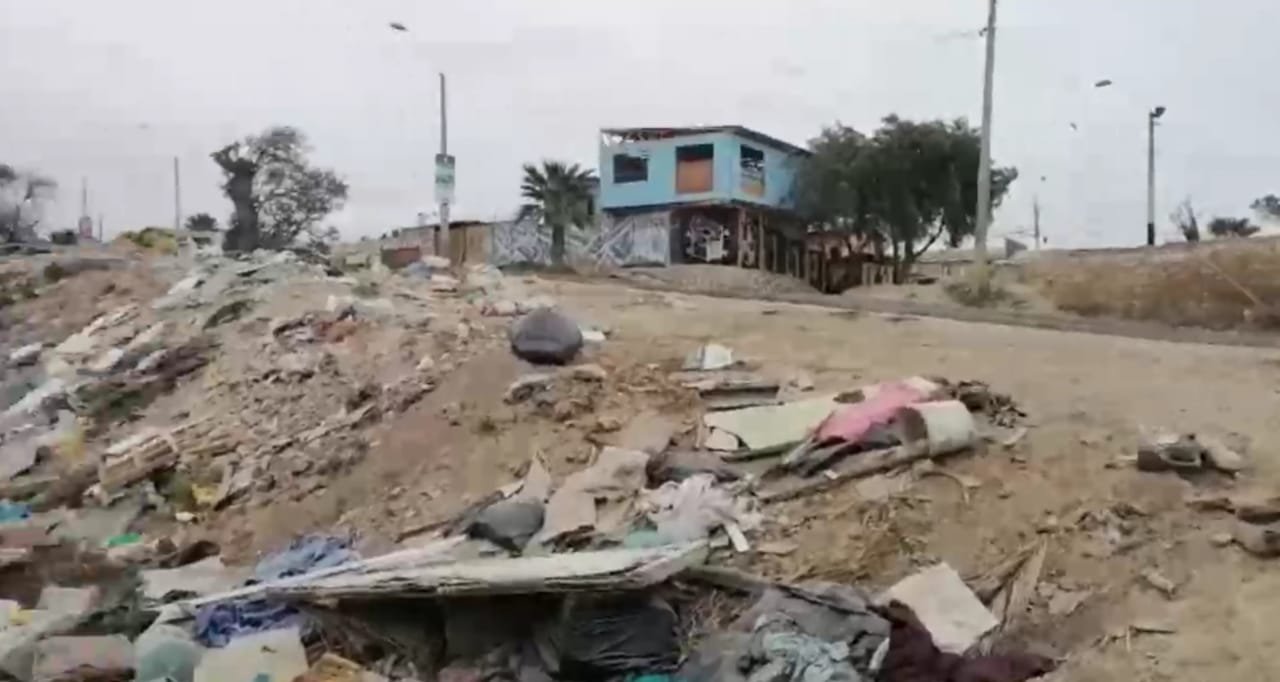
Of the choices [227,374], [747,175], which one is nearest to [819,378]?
[227,374]

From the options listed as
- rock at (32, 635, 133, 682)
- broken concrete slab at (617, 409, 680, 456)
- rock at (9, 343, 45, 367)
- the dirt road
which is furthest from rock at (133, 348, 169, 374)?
rock at (32, 635, 133, 682)

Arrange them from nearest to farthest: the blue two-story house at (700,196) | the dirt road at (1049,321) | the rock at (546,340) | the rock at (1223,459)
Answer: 1. the rock at (1223,459)
2. the rock at (546,340)
3. the dirt road at (1049,321)
4. the blue two-story house at (700,196)

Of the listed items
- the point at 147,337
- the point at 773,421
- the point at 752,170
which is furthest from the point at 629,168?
the point at 773,421

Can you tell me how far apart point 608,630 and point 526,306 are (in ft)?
18.5

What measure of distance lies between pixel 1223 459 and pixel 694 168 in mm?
25005

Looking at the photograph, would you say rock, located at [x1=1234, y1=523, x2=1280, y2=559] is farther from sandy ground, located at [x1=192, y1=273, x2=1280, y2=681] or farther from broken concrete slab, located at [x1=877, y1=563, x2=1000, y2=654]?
broken concrete slab, located at [x1=877, y1=563, x2=1000, y2=654]

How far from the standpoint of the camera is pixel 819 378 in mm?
7328

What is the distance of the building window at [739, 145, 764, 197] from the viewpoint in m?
29.7

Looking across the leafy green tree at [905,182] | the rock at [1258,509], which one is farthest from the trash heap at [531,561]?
the leafy green tree at [905,182]

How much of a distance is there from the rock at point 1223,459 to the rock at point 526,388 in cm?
369

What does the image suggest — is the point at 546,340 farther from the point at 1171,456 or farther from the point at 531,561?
the point at 1171,456

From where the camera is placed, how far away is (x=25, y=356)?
40.6 ft

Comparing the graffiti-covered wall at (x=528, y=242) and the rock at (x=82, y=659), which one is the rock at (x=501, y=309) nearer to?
the rock at (x=82, y=659)

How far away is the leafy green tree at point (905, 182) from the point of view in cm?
2809
